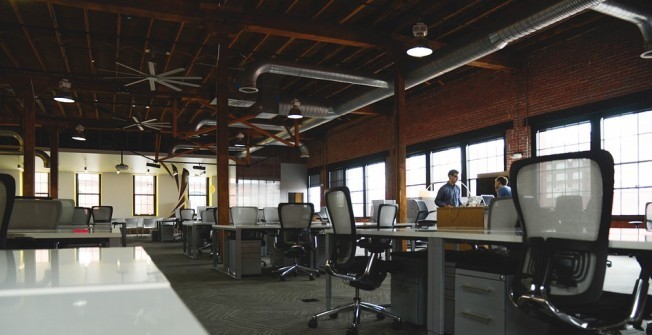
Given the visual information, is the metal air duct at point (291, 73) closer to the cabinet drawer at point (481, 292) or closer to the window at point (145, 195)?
the cabinet drawer at point (481, 292)

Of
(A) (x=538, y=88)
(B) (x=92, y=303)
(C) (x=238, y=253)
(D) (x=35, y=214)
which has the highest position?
(A) (x=538, y=88)

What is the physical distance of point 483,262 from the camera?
10.5 feet

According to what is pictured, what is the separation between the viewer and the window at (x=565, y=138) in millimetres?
8859

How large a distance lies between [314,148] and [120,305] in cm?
1891

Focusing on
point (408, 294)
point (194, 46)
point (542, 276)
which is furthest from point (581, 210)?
point (194, 46)

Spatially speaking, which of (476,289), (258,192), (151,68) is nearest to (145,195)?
(258,192)

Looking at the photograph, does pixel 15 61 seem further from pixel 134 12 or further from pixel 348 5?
pixel 348 5

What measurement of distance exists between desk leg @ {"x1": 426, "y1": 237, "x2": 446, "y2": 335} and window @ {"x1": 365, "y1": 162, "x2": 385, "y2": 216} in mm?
11470

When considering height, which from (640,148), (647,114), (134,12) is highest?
(134,12)

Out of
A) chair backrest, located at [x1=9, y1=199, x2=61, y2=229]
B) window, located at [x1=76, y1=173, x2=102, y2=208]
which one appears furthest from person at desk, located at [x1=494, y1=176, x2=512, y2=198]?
window, located at [x1=76, y1=173, x2=102, y2=208]

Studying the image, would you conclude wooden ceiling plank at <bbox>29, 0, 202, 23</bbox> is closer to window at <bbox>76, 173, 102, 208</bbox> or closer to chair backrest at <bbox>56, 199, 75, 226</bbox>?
chair backrest at <bbox>56, 199, 75, 226</bbox>

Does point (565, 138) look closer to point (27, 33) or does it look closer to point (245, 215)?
point (245, 215)

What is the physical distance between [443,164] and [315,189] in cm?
796

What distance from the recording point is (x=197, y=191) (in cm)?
2445
